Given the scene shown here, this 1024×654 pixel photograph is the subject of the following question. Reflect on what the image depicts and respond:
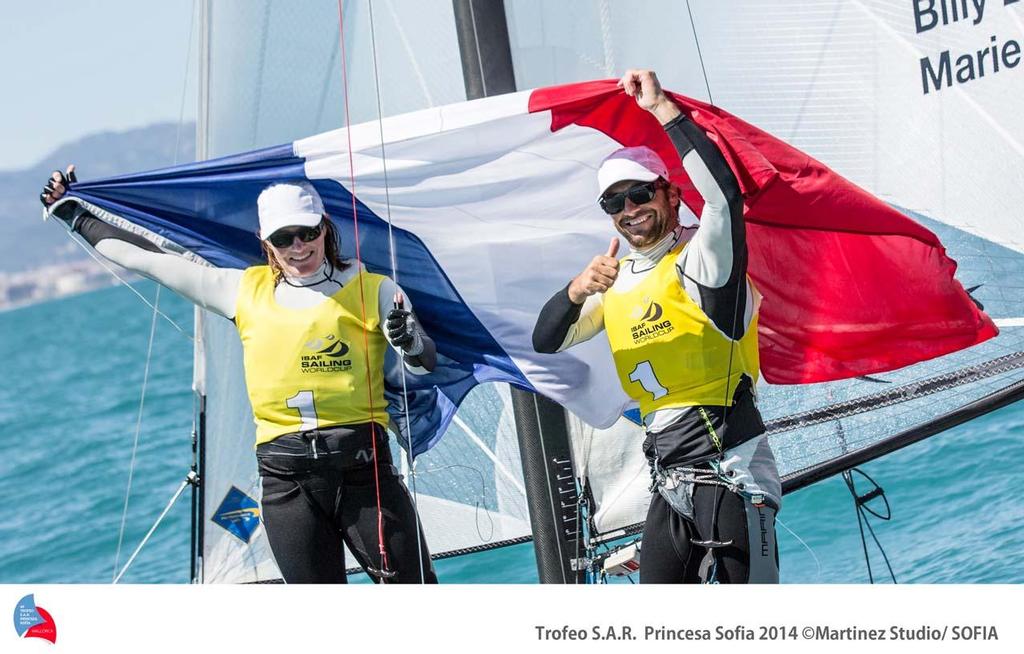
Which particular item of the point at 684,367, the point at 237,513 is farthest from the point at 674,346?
the point at 237,513

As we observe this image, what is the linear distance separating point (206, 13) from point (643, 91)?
1.91 m

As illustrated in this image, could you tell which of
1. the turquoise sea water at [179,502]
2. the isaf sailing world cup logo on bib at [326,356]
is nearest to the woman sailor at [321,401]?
the isaf sailing world cup logo on bib at [326,356]

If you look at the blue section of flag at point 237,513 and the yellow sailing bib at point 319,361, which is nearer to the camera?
the yellow sailing bib at point 319,361

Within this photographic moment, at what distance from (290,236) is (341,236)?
0.39 m

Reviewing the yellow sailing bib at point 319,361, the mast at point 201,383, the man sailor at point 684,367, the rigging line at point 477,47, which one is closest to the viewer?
the man sailor at point 684,367

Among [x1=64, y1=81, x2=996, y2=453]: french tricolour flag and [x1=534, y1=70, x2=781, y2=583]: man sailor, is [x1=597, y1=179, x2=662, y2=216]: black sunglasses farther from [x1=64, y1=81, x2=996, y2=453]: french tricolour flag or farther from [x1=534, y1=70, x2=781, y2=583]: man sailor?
[x1=64, y1=81, x2=996, y2=453]: french tricolour flag

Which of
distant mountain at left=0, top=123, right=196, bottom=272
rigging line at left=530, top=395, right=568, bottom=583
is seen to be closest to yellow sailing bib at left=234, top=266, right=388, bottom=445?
rigging line at left=530, top=395, right=568, bottom=583

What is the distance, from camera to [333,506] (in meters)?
3.04

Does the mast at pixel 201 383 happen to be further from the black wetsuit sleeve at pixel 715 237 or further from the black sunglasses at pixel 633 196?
the black wetsuit sleeve at pixel 715 237

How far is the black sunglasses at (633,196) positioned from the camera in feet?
9.04

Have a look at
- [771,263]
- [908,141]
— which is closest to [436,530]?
[771,263]

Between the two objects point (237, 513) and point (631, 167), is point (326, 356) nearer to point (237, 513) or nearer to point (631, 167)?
point (631, 167)
